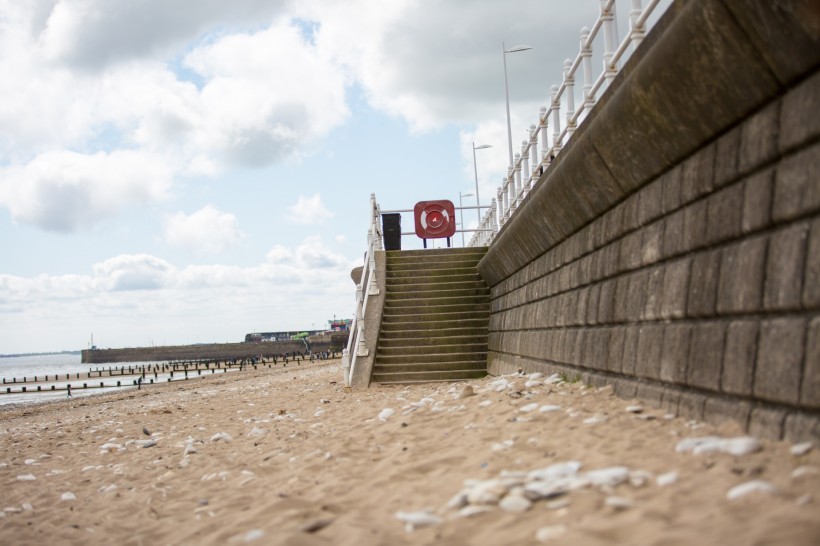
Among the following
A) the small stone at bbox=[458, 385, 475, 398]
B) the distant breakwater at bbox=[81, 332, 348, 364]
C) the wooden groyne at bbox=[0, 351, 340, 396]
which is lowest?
the distant breakwater at bbox=[81, 332, 348, 364]

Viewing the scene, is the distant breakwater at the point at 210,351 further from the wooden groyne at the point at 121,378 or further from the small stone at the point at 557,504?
the small stone at the point at 557,504

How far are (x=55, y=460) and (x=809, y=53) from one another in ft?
28.7

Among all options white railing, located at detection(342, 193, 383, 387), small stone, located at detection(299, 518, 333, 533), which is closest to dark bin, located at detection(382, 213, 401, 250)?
white railing, located at detection(342, 193, 383, 387)

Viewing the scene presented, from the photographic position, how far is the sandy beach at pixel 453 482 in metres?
3.00

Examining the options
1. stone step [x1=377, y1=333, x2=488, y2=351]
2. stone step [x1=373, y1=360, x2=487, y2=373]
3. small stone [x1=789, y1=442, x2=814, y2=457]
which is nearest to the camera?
small stone [x1=789, y1=442, x2=814, y2=457]

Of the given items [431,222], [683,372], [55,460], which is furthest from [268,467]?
[431,222]

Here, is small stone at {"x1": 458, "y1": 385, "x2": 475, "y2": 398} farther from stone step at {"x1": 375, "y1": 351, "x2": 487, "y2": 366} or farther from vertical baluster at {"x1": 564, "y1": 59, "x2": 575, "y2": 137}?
stone step at {"x1": 375, "y1": 351, "x2": 487, "y2": 366}

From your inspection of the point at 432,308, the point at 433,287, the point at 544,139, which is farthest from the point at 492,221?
the point at 544,139

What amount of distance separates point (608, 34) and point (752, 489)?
514 centimetres

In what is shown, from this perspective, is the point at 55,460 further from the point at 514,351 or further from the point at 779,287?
the point at 779,287

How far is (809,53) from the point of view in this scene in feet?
10.9

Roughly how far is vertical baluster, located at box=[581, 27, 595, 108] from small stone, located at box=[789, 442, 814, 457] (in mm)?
4930

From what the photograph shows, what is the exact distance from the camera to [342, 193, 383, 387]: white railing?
1357 centimetres

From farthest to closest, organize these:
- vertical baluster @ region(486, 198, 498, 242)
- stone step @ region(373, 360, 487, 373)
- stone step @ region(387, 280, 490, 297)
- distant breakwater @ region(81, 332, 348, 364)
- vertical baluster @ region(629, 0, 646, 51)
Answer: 1. distant breakwater @ region(81, 332, 348, 364)
2. vertical baluster @ region(486, 198, 498, 242)
3. stone step @ region(387, 280, 490, 297)
4. stone step @ region(373, 360, 487, 373)
5. vertical baluster @ region(629, 0, 646, 51)
